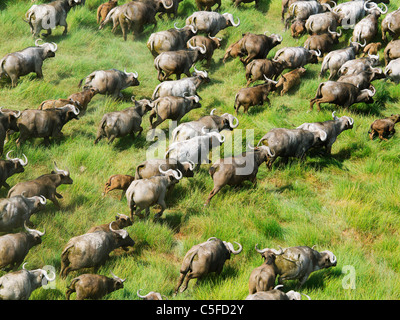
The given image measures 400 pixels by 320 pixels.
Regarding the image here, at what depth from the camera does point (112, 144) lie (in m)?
12.0

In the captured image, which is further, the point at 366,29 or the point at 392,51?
the point at 366,29

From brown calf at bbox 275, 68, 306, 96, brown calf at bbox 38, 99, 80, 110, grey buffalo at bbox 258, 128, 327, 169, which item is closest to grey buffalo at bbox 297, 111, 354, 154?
grey buffalo at bbox 258, 128, 327, 169

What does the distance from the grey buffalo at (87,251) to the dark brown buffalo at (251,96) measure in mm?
5602

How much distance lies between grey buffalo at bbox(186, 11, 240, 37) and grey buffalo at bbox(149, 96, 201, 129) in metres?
4.45

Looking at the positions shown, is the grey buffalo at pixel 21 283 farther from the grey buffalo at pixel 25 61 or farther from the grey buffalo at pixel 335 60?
the grey buffalo at pixel 335 60

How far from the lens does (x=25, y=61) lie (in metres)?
13.4

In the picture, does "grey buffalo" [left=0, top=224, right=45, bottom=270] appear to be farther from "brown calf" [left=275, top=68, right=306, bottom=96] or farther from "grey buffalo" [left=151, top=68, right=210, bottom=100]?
"brown calf" [left=275, top=68, right=306, bottom=96]

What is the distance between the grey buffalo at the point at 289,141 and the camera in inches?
450

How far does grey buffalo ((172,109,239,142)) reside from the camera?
11727 mm

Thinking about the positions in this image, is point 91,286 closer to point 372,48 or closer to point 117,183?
point 117,183

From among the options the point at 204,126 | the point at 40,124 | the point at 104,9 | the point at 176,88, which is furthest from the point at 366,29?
the point at 40,124

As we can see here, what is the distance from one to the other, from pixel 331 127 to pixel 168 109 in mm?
3761

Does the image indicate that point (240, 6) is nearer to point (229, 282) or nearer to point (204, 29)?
point (204, 29)

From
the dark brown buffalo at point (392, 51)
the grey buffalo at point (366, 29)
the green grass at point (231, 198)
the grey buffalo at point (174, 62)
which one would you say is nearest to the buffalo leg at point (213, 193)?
the green grass at point (231, 198)
